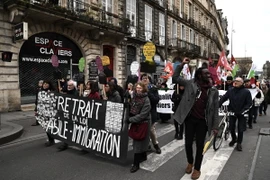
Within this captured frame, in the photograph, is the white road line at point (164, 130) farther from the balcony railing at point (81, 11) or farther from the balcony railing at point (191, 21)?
the balcony railing at point (191, 21)

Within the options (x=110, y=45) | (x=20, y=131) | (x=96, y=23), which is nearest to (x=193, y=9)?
(x=110, y=45)

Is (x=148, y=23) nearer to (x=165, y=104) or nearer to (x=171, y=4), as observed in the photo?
(x=171, y=4)

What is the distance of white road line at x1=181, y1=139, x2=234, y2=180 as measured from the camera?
157 inches

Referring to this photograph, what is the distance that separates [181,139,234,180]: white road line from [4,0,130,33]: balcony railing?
10.5 m

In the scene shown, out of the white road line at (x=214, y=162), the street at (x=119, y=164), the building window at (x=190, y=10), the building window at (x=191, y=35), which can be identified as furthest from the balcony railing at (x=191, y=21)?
the white road line at (x=214, y=162)

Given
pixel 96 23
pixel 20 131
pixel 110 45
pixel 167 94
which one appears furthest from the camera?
pixel 110 45

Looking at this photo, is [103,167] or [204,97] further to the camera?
[103,167]

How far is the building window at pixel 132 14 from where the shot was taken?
20.4m

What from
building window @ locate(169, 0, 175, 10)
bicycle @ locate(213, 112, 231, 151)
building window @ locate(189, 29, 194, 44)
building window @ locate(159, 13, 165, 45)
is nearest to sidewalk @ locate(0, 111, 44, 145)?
bicycle @ locate(213, 112, 231, 151)

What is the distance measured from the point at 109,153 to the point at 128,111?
88 centimetres

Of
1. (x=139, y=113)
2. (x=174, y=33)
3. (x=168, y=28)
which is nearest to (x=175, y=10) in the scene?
(x=174, y=33)

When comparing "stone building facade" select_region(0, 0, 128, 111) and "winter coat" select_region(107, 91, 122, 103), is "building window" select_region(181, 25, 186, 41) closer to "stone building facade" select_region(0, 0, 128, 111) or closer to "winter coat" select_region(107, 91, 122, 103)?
"stone building facade" select_region(0, 0, 128, 111)

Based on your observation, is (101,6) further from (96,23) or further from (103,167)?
(103,167)

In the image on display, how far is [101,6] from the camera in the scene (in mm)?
16844
